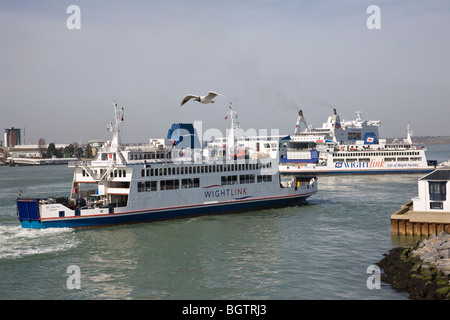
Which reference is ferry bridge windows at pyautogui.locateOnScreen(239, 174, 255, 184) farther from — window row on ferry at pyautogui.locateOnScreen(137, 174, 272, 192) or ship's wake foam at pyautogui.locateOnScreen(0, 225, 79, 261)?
ship's wake foam at pyautogui.locateOnScreen(0, 225, 79, 261)

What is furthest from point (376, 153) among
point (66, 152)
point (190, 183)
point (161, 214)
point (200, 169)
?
point (66, 152)

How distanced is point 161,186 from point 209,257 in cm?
998

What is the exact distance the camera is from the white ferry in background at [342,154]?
7231 centimetres

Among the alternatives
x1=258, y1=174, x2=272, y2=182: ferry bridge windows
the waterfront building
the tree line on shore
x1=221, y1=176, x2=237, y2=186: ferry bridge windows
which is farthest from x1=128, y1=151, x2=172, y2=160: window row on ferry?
the tree line on shore

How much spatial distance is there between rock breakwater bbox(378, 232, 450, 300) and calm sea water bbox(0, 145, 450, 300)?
640 millimetres

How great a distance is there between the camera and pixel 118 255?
2284cm

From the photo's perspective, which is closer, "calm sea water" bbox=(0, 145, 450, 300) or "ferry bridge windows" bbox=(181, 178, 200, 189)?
"calm sea water" bbox=(0, 145, 450, 300)

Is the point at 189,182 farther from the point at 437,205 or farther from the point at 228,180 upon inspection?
the point at 437,205

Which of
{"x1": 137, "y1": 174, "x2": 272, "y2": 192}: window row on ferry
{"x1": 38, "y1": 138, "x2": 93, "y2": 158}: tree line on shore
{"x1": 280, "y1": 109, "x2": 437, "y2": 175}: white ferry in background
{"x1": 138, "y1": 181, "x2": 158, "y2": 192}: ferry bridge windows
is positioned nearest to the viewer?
{"x1": 138, "y1": 181, "x2": 158, "y2": 192}: ferry bridge windows

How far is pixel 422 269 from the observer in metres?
18.4

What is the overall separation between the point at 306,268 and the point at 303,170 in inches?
2248

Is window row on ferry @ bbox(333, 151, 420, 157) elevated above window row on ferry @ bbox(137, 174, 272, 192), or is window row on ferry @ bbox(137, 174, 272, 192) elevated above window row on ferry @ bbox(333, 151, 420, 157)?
window row on ferry @ bbox(333, 151, 420, 157)

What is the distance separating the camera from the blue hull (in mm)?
28047
